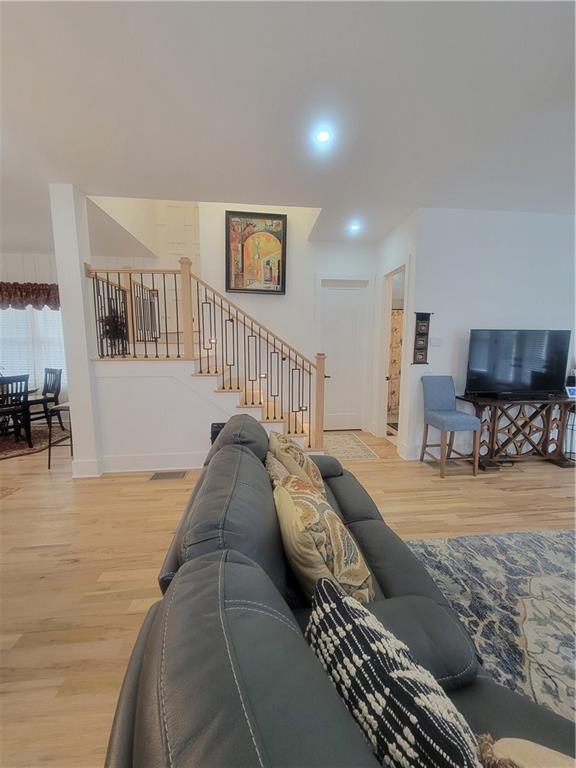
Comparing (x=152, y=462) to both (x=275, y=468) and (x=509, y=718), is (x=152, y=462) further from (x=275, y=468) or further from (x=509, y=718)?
(x=509, y=718)

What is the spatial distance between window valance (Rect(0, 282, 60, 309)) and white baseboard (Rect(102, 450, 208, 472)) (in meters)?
3.37

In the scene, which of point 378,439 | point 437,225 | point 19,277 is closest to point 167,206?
point 19,277

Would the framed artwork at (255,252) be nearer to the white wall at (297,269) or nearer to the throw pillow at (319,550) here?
the white wall at (297,269)

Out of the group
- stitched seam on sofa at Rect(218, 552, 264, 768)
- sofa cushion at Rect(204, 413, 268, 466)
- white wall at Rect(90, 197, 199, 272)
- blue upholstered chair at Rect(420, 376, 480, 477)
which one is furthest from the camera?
white wall at Rect(90, 197, 199, 272)

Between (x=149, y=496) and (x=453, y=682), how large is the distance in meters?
2.65

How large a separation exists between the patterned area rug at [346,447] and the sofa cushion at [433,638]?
9.47 feet

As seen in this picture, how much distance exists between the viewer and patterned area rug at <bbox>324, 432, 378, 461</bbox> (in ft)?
12.7

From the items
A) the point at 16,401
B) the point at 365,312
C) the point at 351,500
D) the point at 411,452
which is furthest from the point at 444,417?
the point at 16,401

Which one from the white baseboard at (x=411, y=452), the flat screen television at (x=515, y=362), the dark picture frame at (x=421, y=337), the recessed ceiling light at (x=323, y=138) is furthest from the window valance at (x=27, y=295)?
the flat screen television at (x=515, y=362)

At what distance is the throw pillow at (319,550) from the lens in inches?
37.7

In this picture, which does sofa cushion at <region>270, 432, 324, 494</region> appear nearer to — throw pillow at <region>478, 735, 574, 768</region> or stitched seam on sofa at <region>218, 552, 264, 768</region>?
stitched seam on sofa at <region>218, 552, 264, 768</region>

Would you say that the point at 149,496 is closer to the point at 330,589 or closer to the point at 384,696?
the point at 330,589

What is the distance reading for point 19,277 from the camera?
5.17m

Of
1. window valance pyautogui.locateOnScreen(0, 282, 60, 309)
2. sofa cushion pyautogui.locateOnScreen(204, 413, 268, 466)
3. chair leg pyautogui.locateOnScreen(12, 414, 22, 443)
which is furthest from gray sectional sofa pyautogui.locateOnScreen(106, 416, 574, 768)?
window valance pyautogui.locateOnScreen(0, 282, 60, 309)
